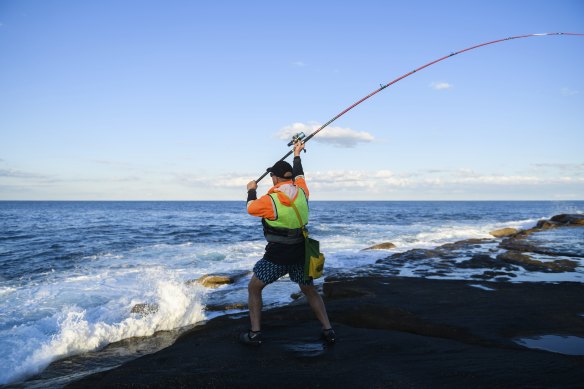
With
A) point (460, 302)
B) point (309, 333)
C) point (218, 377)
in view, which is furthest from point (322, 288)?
point (218, 377)

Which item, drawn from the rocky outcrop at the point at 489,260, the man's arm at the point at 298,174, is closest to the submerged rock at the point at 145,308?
the man's arm at the point at 298,174

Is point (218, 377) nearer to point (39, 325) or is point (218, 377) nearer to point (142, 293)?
point (39, 325)

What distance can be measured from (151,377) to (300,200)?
2199 millimetres

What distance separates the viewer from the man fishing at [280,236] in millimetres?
3912

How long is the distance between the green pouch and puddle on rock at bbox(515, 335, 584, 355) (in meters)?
2.50

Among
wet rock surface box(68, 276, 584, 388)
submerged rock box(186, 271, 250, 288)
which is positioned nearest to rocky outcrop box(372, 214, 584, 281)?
wet rock surface box(68, 276, 584, 388)

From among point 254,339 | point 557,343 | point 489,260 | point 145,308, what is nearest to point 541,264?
point 489,260

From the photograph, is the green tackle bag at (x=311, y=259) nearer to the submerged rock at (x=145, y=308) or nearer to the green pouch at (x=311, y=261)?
the green pouch at (x=311, y=261)

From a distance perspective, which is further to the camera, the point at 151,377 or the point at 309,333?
the point at 309,333

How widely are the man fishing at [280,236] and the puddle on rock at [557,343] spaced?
2283 mm

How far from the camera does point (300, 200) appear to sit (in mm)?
4027

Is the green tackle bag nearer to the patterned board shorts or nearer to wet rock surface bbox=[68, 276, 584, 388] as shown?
the patterned board shorts

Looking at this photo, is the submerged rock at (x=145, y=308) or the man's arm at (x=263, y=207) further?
the submerged rock at (x=145, y=308)

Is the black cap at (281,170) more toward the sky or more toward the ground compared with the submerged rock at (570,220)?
more toward the sky
